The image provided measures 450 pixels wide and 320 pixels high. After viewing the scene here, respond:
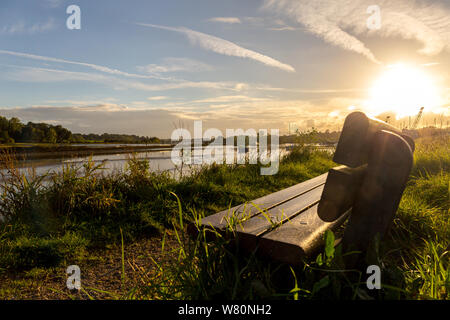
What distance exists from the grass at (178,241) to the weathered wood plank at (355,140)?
15.0 inches

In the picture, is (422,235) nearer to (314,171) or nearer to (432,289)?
(432,289)

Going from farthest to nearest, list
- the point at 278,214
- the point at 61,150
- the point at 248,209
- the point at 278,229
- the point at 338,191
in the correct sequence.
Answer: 1. the point at 61,150
2. the point at 248,209
3. the point at 278,214
4. the point at 278,229
5. the point at 338,191

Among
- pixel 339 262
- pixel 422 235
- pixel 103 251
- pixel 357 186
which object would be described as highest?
pixel 357 186

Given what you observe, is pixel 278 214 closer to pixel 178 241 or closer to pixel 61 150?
pixel 178 241

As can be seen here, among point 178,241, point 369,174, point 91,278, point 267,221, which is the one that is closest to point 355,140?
point 369,174

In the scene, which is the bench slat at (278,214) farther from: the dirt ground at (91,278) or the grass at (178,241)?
the dirt ground at (91,278)

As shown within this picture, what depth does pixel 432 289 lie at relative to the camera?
4.59 ft

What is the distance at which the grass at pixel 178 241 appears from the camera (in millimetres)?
1446

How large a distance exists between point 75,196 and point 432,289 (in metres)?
4.33

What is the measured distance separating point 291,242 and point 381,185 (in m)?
0.51

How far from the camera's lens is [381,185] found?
50.4 inches

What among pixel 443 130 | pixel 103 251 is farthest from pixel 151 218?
pixel 443 130

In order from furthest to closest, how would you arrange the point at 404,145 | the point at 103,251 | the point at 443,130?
the point at 443,130
the point at 103,251
the point at 404,145

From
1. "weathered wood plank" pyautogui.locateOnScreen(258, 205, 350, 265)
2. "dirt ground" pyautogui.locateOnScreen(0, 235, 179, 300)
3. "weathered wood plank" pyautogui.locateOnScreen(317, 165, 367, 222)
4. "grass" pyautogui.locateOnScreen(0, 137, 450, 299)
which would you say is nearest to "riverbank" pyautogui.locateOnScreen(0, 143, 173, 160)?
"grass" pyautogui.locateOnScreen(0, 137, 450, 299)
